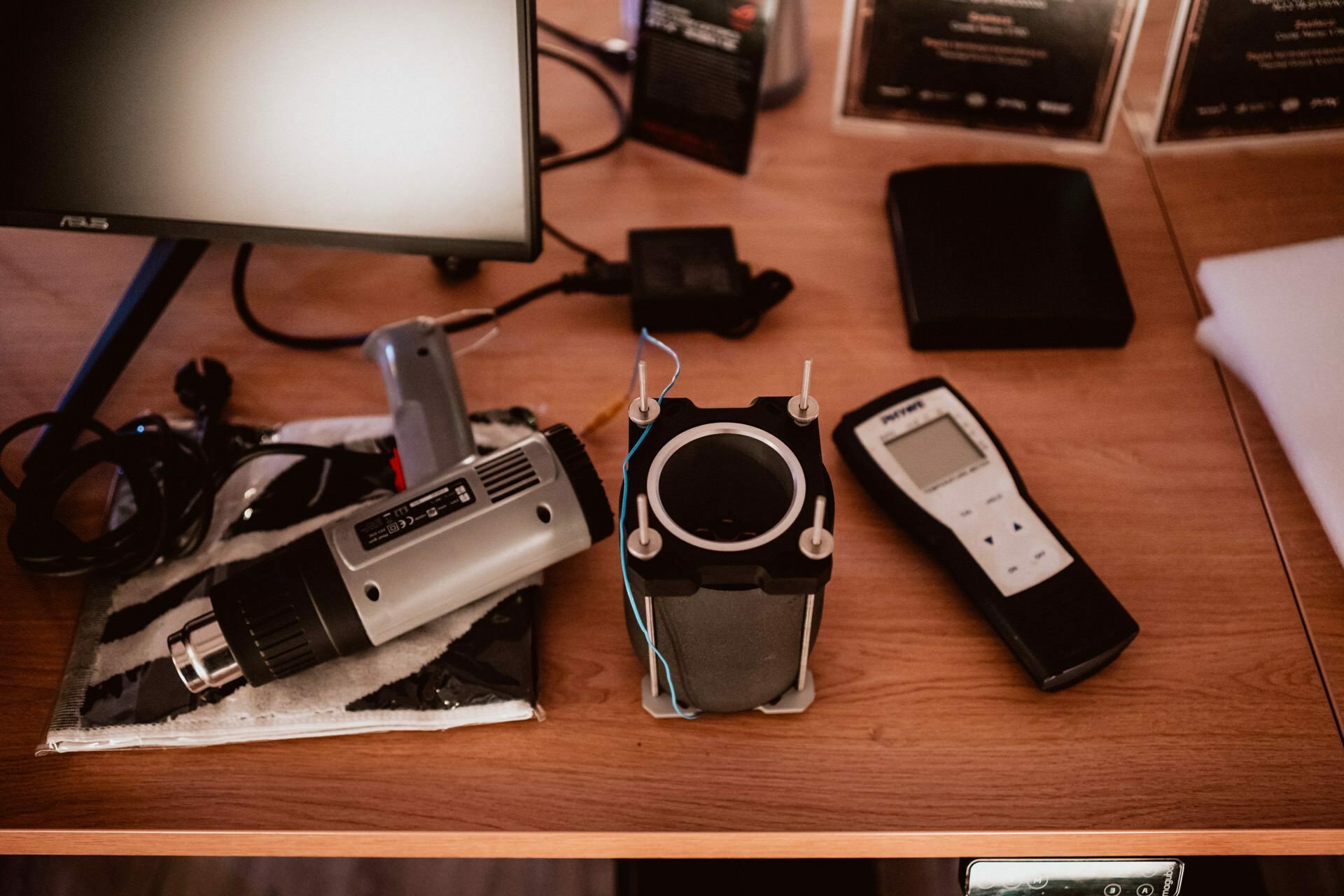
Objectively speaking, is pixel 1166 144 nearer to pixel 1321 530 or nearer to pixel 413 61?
pixel 1321 530

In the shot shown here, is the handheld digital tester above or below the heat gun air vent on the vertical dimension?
below

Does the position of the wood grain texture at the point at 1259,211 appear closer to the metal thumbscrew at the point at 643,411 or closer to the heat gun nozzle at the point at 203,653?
the metal thumbscrew at the point at 643,411

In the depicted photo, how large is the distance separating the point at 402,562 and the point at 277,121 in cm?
31

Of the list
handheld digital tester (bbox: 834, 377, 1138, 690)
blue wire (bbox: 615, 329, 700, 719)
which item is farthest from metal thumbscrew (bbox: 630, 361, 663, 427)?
handheld digital tester (bbox: 834, 377, 1138, 690)

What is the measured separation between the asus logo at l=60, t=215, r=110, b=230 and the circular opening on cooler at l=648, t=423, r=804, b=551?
0.46m

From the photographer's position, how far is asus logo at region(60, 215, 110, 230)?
2.22 feet

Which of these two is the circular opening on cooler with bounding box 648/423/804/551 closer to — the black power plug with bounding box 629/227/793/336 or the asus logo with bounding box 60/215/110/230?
the black power plug with bounding box 629/227/793/336

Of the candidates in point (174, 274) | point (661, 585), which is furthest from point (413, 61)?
point (661, 585)

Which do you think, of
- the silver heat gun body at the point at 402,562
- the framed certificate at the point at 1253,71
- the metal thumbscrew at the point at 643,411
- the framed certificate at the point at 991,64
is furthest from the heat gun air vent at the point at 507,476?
the framed certificate at the point at 1253,71

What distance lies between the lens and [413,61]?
62cm

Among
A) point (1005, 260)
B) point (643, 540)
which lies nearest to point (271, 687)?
point (643, 540)

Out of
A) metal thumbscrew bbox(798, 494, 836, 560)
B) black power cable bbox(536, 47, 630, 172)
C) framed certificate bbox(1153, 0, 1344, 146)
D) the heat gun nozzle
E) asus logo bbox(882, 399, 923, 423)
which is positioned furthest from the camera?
→ black power cable bbox(536, 47, 630, 172)

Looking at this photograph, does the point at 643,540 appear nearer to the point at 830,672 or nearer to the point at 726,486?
the point at 726,486

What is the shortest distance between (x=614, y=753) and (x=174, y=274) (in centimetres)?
51
